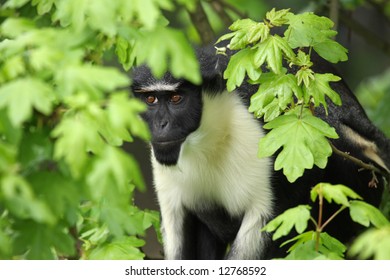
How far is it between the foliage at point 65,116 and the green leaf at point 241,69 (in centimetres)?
103

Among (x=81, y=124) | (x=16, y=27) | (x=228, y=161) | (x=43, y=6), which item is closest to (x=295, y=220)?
(x=81, y=124)

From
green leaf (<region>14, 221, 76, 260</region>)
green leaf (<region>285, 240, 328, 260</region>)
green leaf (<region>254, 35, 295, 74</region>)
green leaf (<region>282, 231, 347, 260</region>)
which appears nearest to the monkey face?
green leaf (<region>254, 35, 295, 74</region>)

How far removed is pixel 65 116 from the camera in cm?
322

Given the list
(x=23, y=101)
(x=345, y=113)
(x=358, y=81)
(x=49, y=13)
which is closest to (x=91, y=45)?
(x=23, y=101)

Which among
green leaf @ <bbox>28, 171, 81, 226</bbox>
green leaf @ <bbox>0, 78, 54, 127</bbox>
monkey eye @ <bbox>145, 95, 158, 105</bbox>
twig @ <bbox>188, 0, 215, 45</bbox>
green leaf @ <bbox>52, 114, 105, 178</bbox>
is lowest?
twig @ <bbox>188, 0, 215, 45</bbox>

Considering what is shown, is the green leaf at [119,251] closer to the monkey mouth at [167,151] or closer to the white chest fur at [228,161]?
the monkey mouth at [167,151]

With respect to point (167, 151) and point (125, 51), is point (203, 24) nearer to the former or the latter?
point (167, 151)

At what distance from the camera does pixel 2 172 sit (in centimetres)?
295

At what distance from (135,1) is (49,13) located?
1984 mm

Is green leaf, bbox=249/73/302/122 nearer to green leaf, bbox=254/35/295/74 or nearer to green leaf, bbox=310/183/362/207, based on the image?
green leaf, bbox=254/35/295/74

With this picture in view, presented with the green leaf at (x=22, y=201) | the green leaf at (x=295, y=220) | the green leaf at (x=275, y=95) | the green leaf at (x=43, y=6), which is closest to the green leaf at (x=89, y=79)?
the green leaf at (x=22, y=201)

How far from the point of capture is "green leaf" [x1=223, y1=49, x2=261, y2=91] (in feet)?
14.8

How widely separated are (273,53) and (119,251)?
1390 mm

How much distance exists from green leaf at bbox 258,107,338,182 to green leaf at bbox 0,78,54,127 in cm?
177
